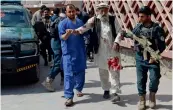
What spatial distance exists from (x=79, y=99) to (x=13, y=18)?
271cm

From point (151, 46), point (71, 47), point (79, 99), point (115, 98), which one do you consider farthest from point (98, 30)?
point (79, 99)

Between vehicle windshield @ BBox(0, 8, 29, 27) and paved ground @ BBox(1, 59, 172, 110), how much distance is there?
1.32 m

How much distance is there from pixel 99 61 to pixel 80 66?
1.04 ft

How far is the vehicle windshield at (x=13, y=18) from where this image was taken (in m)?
7.36

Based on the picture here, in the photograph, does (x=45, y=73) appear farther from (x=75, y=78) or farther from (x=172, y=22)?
(x=172, y=22)

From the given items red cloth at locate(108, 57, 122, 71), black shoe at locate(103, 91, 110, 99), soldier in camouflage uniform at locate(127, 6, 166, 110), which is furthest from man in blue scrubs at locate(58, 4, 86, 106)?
soldier in camouflage uniform at locate(127, 6, 166, 110)

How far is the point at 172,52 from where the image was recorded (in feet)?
23.5

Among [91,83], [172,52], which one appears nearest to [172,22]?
[172,52]

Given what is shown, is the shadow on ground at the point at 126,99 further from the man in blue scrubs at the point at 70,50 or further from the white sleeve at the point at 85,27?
the white sleeve at the point at 85,27

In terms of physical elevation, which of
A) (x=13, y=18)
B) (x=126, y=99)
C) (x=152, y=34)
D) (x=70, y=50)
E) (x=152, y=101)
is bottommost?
(x=126, y=99)

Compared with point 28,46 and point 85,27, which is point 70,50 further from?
point 28,46

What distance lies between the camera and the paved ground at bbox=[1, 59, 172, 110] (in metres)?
5.45

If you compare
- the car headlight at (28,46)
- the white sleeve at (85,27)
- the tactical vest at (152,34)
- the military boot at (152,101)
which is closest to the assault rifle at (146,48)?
the tactical vest at (152,34)

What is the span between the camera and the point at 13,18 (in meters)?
7.59
